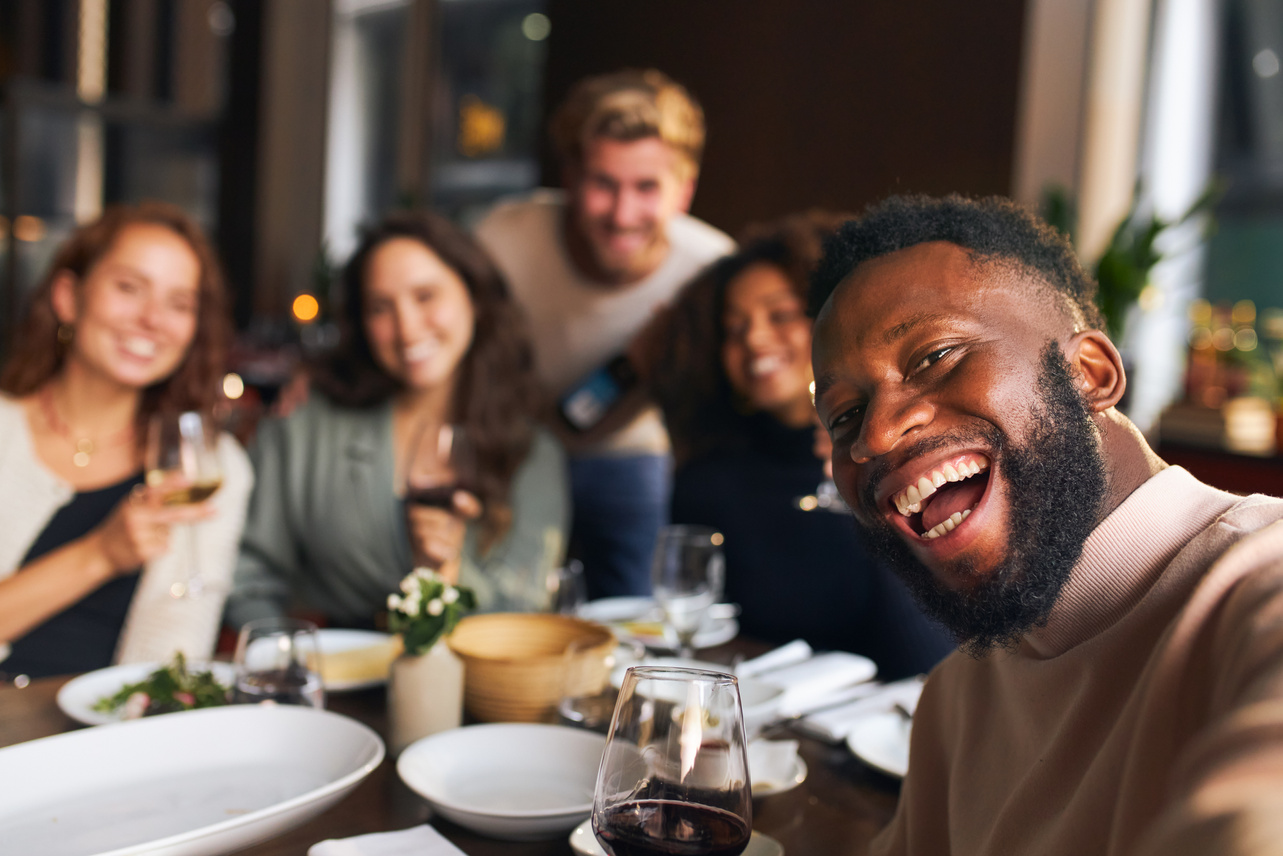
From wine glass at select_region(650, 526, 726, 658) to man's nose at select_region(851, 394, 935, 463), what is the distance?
0.71 metres

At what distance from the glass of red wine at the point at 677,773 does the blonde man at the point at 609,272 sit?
206 cm

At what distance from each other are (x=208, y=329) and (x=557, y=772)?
54.1 inches

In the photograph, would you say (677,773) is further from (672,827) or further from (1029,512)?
(1029,512)

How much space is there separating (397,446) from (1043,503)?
177 centimetres

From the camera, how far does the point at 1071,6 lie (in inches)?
148

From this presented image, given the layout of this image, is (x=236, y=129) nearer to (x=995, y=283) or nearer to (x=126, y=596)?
(x=126, y=596)

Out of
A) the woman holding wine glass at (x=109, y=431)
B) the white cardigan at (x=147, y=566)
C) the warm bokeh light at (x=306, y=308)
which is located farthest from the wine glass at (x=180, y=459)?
the warm bokeh light at (x=306, y=308)

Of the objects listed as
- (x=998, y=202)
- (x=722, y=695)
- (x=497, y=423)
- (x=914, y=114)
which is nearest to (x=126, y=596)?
(x=497, y=423)

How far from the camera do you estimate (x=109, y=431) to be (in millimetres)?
1963

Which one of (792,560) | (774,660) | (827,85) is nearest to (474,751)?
(774,660)

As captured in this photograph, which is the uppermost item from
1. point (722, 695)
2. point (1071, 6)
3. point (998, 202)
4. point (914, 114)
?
point (1071, 6)

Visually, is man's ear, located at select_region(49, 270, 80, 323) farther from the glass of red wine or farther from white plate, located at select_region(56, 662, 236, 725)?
the glass of red wine

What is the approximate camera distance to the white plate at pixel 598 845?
90cm

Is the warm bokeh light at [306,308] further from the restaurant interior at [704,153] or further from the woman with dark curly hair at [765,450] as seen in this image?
the woman with dark curly hair at [765,450]
